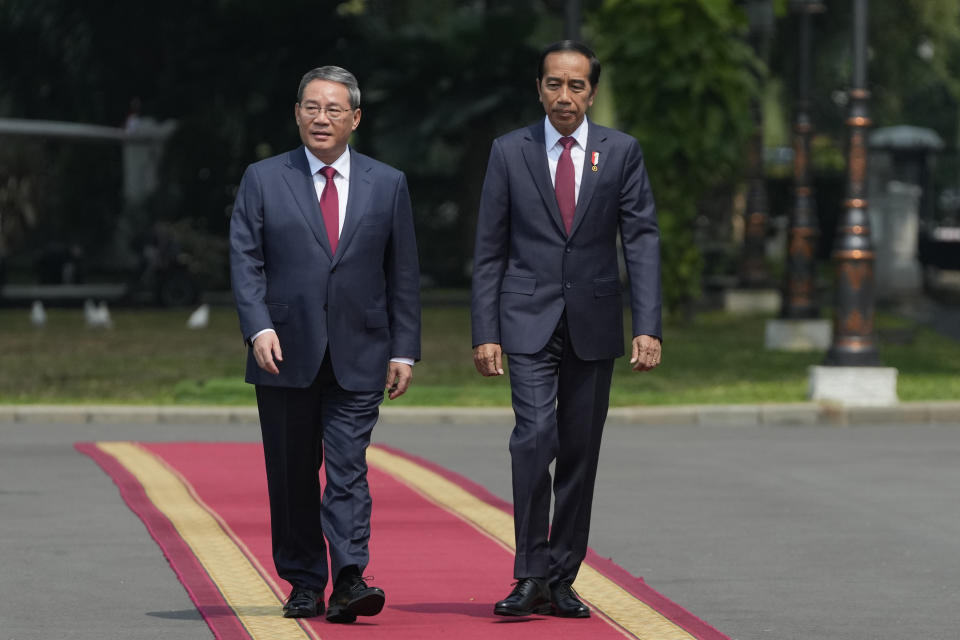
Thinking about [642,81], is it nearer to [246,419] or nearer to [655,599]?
[246,419]

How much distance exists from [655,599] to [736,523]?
246cm

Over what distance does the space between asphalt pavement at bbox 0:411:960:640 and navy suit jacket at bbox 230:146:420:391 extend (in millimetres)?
1029

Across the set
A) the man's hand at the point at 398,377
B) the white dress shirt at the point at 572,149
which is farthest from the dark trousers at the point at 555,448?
the white dress shirt at the point at 572,149

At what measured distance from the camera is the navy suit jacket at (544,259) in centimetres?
727

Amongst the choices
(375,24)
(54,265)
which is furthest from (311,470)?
(375,24)

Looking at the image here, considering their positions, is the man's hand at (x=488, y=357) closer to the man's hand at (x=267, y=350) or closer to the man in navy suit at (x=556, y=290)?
the man in navy suit at (x=556, y=290)

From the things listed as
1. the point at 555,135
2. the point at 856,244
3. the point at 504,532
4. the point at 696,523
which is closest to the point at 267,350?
the point at 555,135

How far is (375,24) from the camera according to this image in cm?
3791

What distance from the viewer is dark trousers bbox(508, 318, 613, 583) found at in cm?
723

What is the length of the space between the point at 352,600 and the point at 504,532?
8.65 ft

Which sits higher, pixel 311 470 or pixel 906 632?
pixel 311 470

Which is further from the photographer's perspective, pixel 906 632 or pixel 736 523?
pixel 736 523

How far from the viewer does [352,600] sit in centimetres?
704

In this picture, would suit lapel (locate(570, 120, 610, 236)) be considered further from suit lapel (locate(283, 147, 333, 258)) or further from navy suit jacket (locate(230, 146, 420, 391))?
suit lapel (locate(283, 147, 333, 258))
